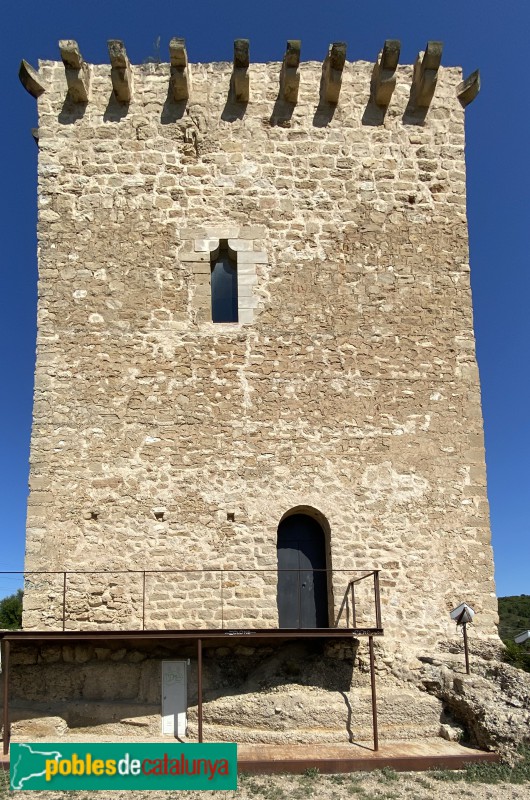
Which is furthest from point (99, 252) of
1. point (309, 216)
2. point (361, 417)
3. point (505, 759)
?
point (505, 759)

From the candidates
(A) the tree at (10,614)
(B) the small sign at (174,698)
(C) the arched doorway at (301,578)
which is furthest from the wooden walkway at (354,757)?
(A) the tree at (10,614)

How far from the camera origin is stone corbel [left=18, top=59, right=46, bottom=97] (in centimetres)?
1022

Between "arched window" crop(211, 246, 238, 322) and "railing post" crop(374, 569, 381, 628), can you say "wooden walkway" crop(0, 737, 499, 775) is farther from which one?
"arched window" crop(211, 246, 238, 322)

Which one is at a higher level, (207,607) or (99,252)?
(99,252)

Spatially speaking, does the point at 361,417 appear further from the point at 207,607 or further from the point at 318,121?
the point at 318,121

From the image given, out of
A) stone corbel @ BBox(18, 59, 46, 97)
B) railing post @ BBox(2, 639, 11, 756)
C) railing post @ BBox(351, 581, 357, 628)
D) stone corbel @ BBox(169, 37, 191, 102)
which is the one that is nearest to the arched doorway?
railing post @ BBox(351, 581, 357, 628)

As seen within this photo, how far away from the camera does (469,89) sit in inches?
420

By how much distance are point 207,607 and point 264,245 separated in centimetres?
531

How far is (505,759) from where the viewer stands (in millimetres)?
7449

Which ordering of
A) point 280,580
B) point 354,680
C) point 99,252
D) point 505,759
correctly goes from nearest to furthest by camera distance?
point 505,759, point 354,680, point 280,580, point 99,252

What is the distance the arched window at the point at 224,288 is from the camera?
10141 millimetres

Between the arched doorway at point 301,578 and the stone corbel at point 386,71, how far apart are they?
6.75 metres

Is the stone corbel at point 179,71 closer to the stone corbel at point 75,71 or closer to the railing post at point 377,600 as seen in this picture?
the stone corbel at point 75,71

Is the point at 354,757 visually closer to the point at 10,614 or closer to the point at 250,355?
the point at 250,355
